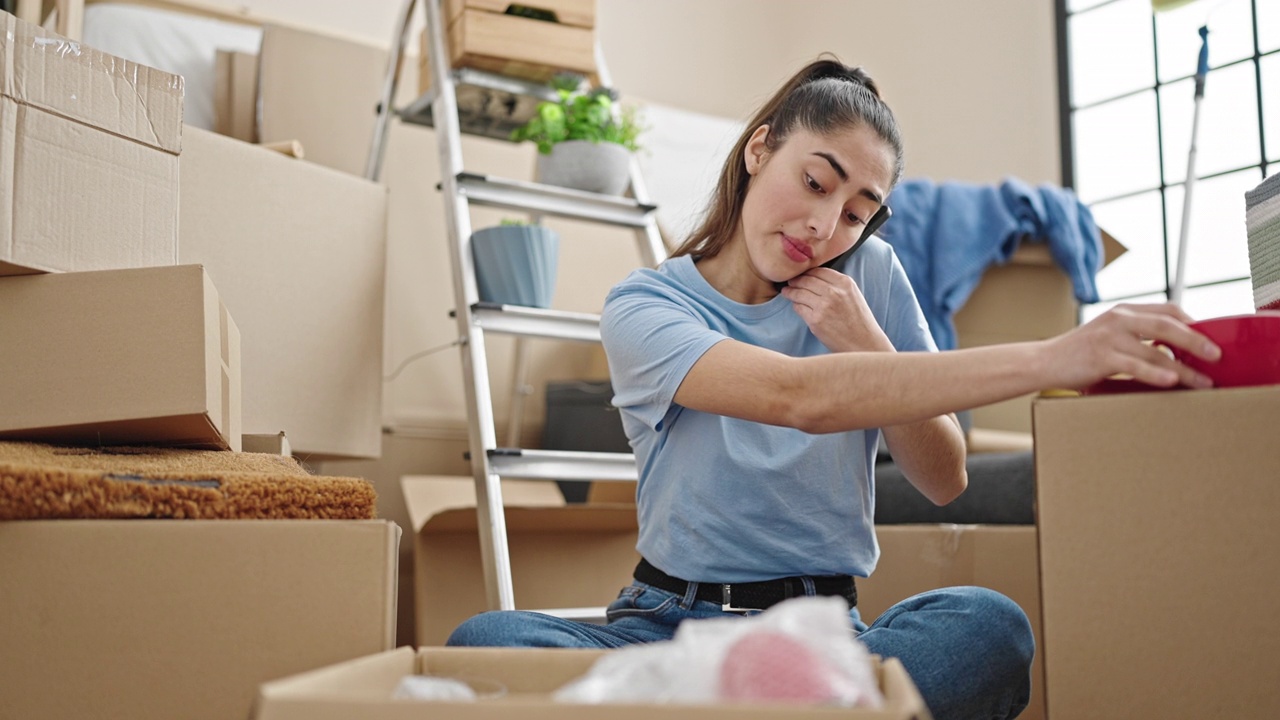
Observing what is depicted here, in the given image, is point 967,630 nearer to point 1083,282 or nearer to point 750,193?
point 750,193

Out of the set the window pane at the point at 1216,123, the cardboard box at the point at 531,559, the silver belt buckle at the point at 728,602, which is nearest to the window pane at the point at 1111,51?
the window pane at the point at 1216,123

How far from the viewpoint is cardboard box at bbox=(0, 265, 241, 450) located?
40.1 inches

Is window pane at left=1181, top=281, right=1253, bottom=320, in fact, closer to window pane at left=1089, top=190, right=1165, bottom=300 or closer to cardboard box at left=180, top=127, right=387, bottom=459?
window pane at left=1089, top=190, right=1165, bottom=300

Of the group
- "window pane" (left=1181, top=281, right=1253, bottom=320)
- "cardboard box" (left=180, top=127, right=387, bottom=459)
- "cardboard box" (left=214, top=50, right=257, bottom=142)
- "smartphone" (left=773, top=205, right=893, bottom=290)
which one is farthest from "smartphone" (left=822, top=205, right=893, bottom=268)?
"window pane" (left=1181, top=281, right=1253, bottom=320)

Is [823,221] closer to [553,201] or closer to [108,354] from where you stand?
[108,354]

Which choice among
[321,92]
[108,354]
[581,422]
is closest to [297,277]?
[108,354]

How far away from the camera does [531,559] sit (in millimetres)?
2033

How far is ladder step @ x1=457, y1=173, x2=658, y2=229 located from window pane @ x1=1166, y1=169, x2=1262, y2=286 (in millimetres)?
1640

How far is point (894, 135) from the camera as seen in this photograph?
1.25 metres

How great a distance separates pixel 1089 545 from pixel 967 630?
238 millimetres

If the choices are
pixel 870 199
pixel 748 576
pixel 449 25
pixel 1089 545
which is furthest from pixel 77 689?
pixel 449 25

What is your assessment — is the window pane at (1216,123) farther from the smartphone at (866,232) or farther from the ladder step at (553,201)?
the smartphone at (866,232)

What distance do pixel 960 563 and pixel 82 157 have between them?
3.64ft

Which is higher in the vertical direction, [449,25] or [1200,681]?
[449,25]
